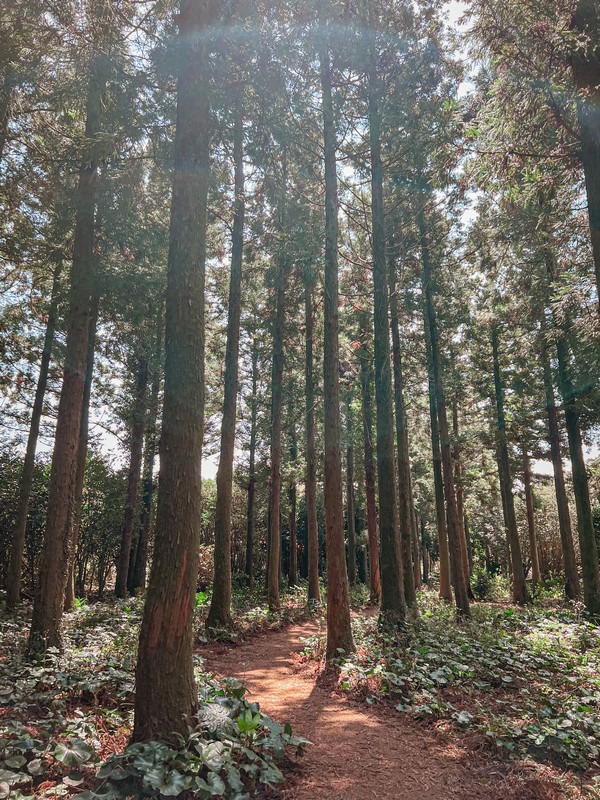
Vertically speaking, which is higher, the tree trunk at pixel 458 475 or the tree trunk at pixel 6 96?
the tree trunk at pixel 6 96

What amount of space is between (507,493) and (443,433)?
4922mm

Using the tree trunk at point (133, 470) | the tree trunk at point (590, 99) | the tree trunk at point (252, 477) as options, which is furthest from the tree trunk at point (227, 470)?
the tree trunk at point (252, 477)

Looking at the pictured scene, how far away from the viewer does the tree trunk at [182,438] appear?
11.9ft

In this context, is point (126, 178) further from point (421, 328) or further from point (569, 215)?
point (421, 328)

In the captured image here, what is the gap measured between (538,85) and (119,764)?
832 centimetres

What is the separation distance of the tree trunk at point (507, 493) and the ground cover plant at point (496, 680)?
6.13m

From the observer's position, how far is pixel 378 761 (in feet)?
14.0

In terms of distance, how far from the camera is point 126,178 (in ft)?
28.3

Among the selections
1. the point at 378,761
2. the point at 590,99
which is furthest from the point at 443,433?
the point at 378,761

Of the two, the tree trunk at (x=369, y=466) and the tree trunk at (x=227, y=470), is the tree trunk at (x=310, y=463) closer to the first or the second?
the tree trunk at (x=369, y=466)

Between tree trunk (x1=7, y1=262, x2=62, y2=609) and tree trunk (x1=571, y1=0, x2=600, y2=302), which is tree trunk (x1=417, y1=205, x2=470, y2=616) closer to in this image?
tree trunk (x1=571, y1=0, x2=600, y2=302)

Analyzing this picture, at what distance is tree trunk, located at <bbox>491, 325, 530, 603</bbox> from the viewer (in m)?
16.0

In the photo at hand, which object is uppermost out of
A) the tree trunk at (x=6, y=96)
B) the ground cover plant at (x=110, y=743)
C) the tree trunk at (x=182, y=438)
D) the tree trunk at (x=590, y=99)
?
the tree trunk at (x=6, y=96)

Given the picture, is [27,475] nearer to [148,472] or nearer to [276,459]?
[276,459]
